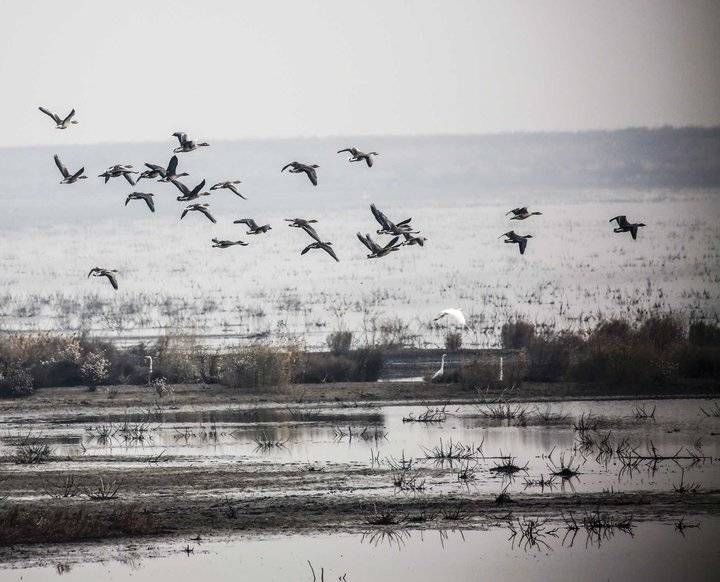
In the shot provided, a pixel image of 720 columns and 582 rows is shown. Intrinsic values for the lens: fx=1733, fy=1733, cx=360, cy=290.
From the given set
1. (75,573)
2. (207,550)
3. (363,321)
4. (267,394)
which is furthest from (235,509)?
(363,321)

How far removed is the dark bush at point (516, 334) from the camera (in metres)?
54.5

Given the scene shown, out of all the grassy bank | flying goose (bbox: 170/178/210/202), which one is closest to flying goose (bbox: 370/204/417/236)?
flying goose (bbox: 170/178/210/202)

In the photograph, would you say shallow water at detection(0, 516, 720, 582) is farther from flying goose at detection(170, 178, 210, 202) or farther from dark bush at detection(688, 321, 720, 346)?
dark bush at detection(688, 321, 720, 346)

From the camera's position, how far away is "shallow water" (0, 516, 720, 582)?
2581 centimetres

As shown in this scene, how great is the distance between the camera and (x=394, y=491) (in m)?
30.5

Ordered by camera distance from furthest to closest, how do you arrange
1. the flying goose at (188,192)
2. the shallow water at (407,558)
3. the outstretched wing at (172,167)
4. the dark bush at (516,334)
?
the dark bush at (516,334)
the flying goose at (188,192)
the outstretched wing at (172,167)
the shallow water at (407,558)

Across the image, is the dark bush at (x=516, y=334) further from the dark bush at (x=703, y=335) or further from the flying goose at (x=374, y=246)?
the flying goose at (x=374, y=246)

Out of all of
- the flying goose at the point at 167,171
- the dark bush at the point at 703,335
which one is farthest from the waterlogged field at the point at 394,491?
the dark bush at the point at 703,335

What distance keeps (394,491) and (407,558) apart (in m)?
3.87

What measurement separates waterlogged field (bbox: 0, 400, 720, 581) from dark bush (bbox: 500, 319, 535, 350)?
1172 centimetres

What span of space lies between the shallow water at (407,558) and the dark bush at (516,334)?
26.8 meters

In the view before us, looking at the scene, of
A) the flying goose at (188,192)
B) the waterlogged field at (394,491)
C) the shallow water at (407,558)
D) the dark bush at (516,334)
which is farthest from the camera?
the dark bush at (516,334)

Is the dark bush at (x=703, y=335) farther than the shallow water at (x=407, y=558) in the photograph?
Yes

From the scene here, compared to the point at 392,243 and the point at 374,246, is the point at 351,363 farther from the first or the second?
the point at 374,246
